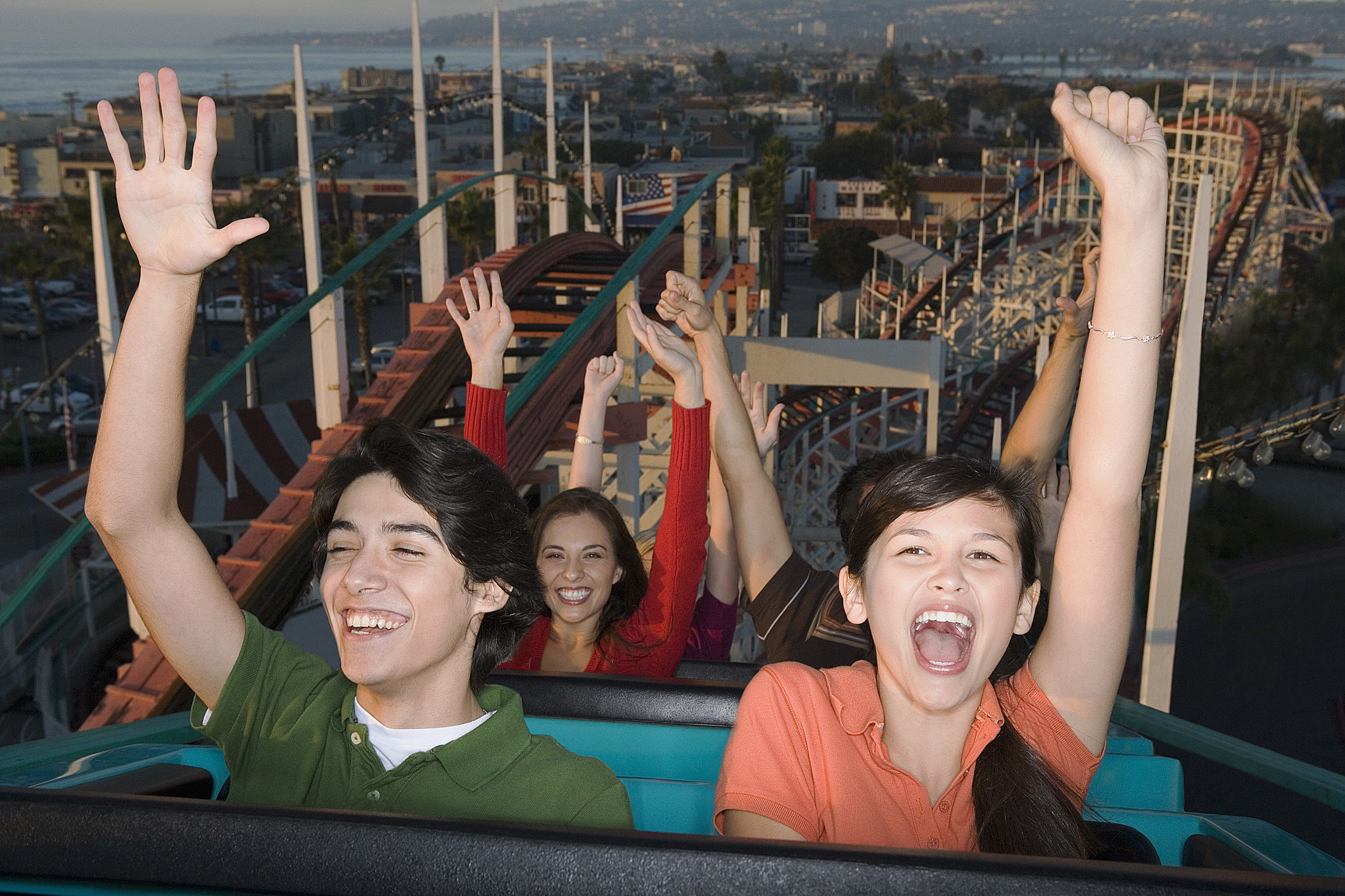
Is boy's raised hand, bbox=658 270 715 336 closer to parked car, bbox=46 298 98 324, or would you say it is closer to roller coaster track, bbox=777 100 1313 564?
roller coaster track, bbox=777 100 1313 564

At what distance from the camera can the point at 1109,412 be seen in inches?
54.9

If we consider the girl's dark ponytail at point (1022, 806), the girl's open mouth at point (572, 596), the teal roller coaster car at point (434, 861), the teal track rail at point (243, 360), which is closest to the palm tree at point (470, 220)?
the teal track rail at point (243, 360)

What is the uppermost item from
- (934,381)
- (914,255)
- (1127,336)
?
(1127,336)

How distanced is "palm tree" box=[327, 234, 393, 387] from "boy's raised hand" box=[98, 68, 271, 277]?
58.8 feet

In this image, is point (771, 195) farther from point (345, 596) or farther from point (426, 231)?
point (345, 596)

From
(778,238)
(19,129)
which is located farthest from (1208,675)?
(19,129)

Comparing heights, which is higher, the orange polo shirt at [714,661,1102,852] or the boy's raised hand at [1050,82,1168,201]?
the boy's raised hand at [1050,82,1168,201]

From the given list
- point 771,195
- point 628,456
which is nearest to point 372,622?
point 628,456

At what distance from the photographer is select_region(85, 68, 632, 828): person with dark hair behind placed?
51.8 inches

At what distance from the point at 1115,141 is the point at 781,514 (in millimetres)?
996

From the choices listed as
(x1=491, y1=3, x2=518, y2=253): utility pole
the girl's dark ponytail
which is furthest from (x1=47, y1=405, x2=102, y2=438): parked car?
the girl's dark ponytail

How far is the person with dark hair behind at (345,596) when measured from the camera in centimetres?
131

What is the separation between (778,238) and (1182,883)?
36621mm

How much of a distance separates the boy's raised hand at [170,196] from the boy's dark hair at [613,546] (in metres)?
1.27
